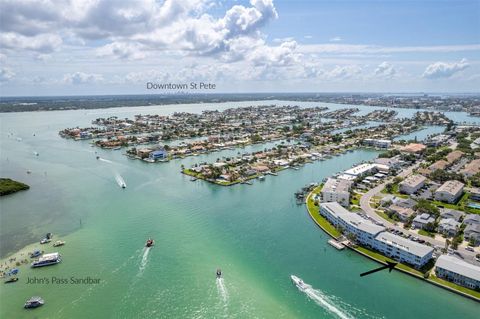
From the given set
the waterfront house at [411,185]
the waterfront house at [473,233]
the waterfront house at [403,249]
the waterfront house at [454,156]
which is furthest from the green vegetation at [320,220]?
the waterfront house at [454,156]

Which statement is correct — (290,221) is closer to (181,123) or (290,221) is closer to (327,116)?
(181,123)

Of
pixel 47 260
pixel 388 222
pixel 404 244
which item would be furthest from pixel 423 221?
pixel 47 260

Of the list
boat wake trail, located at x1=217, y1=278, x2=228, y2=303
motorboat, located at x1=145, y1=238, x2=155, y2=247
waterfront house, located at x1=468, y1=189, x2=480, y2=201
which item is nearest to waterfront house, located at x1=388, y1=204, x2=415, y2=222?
waterfront house, located at x1=468, y1=189, x2=480, y2=201

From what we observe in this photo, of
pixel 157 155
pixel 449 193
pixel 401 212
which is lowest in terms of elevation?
pixel 401 212

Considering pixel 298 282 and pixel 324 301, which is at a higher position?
pixel 298 282

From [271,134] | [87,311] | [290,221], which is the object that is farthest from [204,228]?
[271,134]

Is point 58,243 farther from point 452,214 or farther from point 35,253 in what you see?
point 452,214

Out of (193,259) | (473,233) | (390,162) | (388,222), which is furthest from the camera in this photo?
(390,162)
